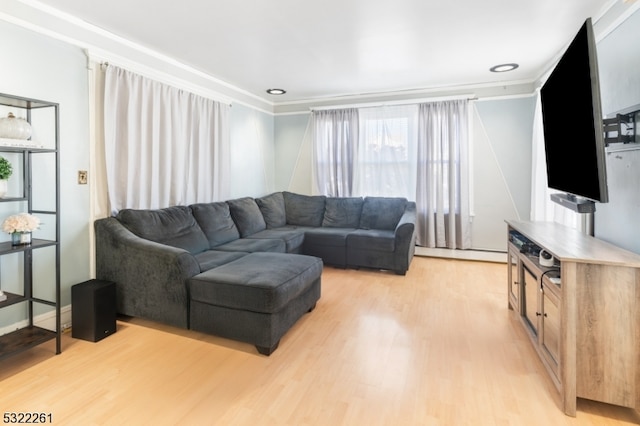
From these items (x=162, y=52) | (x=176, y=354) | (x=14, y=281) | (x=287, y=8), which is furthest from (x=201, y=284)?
(x=162, y=52)

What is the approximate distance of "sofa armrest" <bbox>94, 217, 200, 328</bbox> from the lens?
238 cm

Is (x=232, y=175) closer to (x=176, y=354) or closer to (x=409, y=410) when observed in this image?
(x=176, y=354)

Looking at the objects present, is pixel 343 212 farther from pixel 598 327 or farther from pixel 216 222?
pixel 598 327

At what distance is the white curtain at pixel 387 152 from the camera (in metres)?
4.71

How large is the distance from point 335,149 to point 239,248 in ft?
7.97

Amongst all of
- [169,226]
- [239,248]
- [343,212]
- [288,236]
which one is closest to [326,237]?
[288,236]

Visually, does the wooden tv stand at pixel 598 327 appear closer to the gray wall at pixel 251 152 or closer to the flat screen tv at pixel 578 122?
the flat screen tv at pixel 578 122

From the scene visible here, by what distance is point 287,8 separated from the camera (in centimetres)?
239

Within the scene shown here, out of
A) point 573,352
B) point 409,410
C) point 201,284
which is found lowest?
point 409,410

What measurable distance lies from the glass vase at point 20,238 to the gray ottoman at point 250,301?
1023 millimetres

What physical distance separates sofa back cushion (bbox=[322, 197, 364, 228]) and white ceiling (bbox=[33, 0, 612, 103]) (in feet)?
5.52

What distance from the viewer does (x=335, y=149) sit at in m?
5.08

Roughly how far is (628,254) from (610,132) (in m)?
0.94

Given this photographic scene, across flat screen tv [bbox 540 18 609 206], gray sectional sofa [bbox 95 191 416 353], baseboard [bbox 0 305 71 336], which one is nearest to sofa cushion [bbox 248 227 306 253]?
gray sectional sofa [bbox 95 191 416 353]
